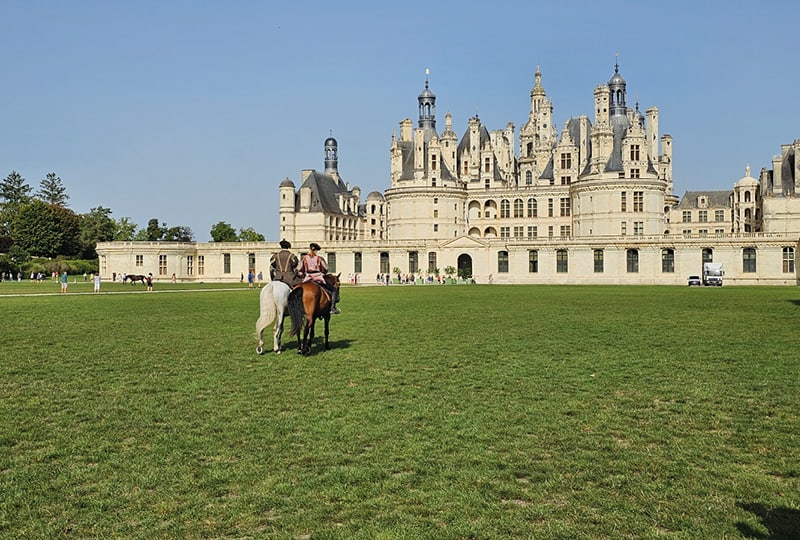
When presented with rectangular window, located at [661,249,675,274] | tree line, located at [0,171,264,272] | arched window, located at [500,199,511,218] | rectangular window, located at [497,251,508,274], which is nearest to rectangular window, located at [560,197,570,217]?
arched window, located at [500,199,511,218]

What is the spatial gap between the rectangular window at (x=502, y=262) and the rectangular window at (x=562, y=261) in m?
5.84

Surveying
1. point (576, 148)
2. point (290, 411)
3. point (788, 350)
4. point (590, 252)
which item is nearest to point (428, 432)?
point (290, 411)

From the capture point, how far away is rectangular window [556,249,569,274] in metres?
74.0

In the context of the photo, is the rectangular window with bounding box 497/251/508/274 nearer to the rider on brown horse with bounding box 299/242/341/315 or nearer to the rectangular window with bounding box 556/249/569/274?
the rectangular window with bounding box 556/249/569/274

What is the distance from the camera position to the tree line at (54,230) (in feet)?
317

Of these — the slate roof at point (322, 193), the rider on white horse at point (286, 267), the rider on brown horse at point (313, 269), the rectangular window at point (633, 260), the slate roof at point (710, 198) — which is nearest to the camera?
the rider on brown horse at point (313, 269)

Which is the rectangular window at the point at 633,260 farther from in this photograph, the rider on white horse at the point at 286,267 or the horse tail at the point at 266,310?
the horse tail at the point at 266,310

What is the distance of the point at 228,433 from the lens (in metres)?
7.90

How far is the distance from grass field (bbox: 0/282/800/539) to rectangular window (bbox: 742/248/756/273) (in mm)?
59451

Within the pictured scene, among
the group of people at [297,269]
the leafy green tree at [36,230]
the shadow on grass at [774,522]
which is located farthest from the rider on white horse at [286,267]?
the leafy green tree at [36,230]

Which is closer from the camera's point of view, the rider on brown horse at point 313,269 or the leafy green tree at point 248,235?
the rider on brown horse at point 313,269

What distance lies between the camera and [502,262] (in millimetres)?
77125

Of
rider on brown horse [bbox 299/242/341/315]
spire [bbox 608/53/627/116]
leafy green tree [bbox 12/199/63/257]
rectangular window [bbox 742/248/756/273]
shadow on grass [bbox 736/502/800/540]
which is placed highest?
spire [bbox 608/53/627/116]

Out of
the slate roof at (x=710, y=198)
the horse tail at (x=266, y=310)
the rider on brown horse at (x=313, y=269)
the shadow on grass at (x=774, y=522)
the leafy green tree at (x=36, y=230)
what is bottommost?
the shadow on grass at (x=774, y=522)
